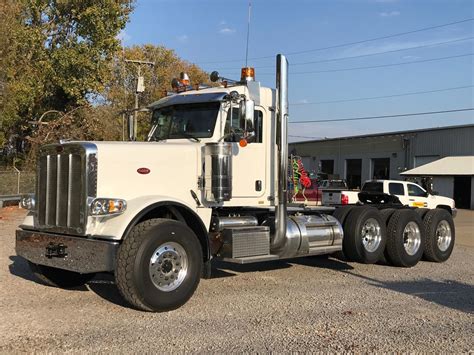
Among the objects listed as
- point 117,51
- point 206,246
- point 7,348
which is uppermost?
point 117,51

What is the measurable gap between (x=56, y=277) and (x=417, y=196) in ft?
57.0

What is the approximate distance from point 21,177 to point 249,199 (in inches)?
818

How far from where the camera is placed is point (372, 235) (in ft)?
32.0

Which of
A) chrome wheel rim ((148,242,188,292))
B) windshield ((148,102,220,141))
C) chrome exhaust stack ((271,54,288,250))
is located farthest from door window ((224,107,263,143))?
chrome wheel rim ((148,242,188,292))

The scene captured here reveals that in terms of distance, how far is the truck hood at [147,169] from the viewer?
6.52 metres

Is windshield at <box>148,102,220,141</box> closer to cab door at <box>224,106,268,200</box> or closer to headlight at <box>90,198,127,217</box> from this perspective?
cab door at <box>224,106,268,200</box>

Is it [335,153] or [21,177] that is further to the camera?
[335,153]

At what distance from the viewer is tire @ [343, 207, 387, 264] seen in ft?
30.3

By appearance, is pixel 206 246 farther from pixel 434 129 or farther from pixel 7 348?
pixel 434 129

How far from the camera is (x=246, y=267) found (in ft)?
32.1

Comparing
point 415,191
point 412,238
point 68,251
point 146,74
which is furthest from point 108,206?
point 146,74

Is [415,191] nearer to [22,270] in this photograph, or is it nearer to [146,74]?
[22,270]

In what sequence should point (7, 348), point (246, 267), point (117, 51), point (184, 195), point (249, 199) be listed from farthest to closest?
point (117, 51), point (246, 267), point (249, 199), point (184, 195), point (7, 348)

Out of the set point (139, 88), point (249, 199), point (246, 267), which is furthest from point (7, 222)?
point (249, 199)
